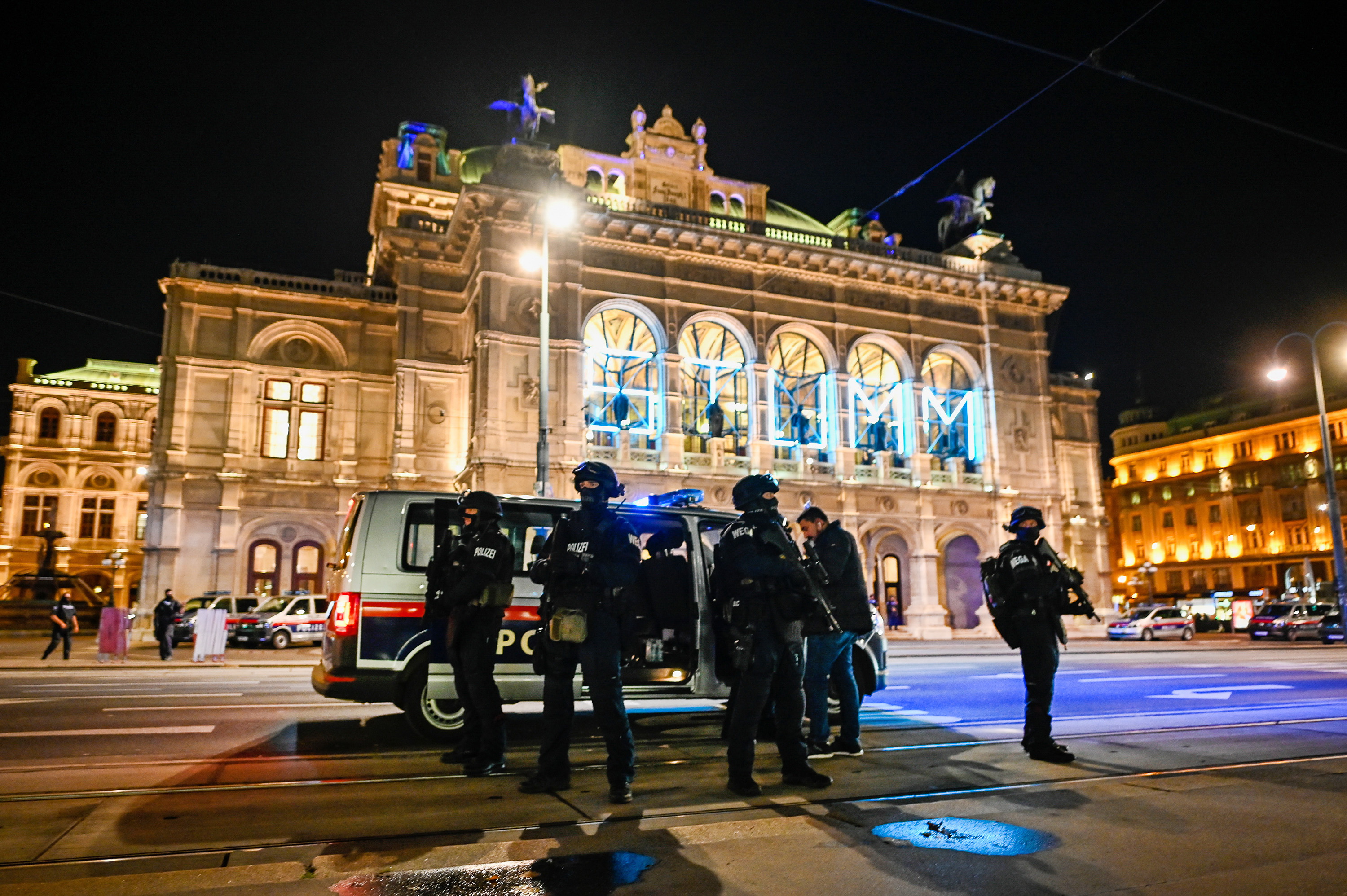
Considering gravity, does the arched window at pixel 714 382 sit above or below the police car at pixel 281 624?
above

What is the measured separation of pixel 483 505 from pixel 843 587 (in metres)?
2.93

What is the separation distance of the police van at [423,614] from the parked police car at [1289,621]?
34.7m

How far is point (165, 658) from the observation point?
20203 millimetres

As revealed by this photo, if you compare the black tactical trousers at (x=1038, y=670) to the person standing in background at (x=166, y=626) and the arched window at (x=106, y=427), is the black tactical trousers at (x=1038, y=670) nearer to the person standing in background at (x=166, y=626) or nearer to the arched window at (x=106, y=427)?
the person standing in background at (x=166, y=626)

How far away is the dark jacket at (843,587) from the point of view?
716cm

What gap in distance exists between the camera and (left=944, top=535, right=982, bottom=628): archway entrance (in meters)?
35.0

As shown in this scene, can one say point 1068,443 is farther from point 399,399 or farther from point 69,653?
point 69,653

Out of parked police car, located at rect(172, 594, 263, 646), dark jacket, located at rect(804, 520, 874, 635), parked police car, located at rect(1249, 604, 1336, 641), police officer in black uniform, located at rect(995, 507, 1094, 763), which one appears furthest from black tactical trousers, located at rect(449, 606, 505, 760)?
parked police car, located at rect(1249, 604, 1336, 641)

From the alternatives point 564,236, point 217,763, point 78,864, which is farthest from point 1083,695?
point 564,236

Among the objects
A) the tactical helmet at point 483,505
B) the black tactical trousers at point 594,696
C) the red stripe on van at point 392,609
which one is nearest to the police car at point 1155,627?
the red stripe on van at point 392,609

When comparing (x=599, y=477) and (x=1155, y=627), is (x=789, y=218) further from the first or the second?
(x=599, y=477)

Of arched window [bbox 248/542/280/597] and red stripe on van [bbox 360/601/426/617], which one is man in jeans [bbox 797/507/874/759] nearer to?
red stripe on van [bbox 360/601/426/617]

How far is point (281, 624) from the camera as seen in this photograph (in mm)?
25812

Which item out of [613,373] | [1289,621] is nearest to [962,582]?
[1289,621]
